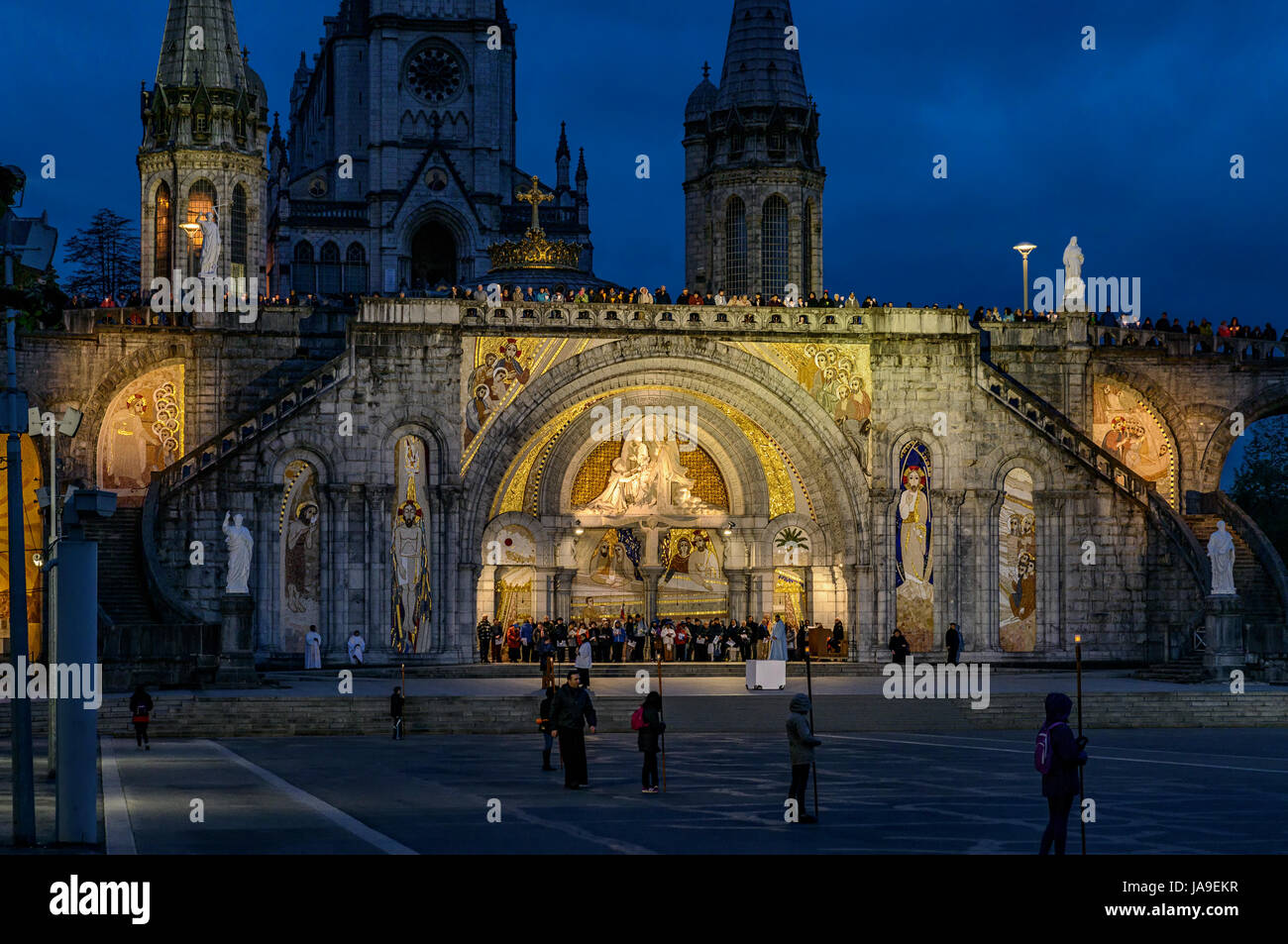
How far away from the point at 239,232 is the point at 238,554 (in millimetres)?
16416

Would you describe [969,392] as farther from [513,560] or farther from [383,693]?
[383,693]

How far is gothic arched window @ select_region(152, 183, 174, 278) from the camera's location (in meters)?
58.9

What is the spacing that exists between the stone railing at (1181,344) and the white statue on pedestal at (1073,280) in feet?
3.51

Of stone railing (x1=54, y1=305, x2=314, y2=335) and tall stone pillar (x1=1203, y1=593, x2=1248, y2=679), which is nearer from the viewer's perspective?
tall stone pillar (x1=1203, y1=593, x2=1248, y2=679)

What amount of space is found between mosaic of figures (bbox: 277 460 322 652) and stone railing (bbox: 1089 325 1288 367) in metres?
23.5

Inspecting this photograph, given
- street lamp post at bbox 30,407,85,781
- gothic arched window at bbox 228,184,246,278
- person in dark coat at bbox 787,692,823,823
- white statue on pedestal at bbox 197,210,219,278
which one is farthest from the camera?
gothic arched window at bbox 228,184,246,278

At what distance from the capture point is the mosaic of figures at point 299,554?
173 ft

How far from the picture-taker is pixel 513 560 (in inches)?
2201

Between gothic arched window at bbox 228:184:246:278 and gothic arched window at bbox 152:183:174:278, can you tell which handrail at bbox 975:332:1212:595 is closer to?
gothic arched window at bbox 228:184:246:278

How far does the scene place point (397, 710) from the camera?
37625 millimetres

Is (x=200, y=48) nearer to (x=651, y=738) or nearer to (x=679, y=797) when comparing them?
(x=651, y=738)

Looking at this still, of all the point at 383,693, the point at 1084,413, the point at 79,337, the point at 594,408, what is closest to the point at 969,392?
the point at 1084,413

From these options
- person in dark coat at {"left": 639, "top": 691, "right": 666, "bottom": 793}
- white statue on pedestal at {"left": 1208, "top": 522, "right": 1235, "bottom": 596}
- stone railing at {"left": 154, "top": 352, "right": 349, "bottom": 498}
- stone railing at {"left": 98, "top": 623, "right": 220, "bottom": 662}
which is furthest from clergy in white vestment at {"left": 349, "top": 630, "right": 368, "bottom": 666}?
person in dark coat at {"left": 639, "top": 691, "right": 666, "bottom": 793}

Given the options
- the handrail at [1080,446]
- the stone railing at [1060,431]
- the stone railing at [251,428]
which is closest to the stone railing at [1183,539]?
the handrail at [1080,446]
